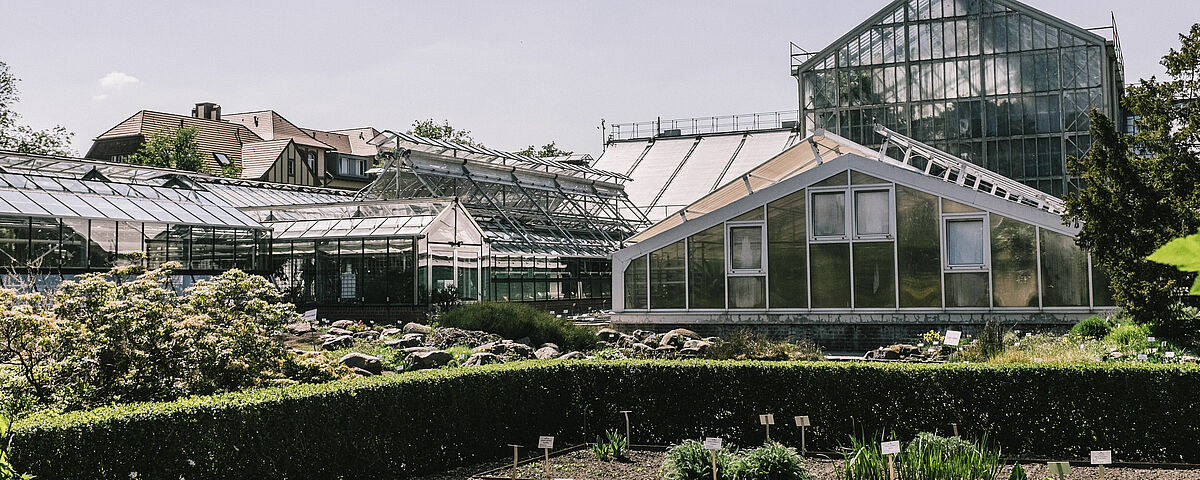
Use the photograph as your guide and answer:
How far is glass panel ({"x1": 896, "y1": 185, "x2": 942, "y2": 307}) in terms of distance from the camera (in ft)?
68.7

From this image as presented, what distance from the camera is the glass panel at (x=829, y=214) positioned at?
70.5ft

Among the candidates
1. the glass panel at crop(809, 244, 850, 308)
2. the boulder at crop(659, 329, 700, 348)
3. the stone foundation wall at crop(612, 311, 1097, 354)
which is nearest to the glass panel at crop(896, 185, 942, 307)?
the stone foundation wall at crop(612, 311, 1097, 354)

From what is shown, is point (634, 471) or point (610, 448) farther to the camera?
point (610, 448)

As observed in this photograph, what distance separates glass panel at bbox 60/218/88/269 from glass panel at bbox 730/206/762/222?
14.7m

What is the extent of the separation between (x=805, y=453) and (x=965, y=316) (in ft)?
37.3

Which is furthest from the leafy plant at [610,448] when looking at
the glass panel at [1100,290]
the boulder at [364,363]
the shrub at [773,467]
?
the glass panel at [1100,290]

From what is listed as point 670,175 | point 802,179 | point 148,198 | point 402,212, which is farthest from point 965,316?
point 670,175

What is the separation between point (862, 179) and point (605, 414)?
11.4m

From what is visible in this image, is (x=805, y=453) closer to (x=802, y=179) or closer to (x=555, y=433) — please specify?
(x=555, y=433)

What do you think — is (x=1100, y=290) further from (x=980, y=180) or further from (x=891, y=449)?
(x=891, y=449)

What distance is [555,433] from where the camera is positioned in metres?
11.7

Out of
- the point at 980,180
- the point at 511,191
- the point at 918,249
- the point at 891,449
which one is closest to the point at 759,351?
the point at 891,449

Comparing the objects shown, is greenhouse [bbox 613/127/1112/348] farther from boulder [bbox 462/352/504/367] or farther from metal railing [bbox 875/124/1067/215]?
boulder [bbox 462/352/504/367]

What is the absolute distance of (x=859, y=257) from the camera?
842 inches
